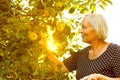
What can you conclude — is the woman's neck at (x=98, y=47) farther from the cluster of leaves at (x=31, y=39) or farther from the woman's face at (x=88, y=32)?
the cluster of leaves at (x=31, y=39)

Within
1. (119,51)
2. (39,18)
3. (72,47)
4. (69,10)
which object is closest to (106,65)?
(119,51)

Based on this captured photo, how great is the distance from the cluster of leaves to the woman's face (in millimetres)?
258

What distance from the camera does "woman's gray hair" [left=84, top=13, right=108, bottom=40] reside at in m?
2.66

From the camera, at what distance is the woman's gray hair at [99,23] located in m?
2.66

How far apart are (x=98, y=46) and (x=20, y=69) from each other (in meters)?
0.84

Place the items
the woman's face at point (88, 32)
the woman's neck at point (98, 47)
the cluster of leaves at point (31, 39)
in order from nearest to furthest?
the cluster of leaves at point (31, 39), the woman's face at point (88, 32), the woman's neck at point (98, 47)

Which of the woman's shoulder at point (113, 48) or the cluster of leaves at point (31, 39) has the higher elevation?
the cluster of leaves at point (31, 39)

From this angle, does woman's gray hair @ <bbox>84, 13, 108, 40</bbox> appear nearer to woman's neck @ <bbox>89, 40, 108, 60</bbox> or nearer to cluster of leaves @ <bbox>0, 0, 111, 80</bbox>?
woman's neck @ <bbox>89, 40, 108, 60</bbox>

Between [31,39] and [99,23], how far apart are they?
724 mm

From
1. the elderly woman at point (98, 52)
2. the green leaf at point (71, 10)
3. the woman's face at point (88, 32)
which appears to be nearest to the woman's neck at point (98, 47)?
the elderly woman at point (98, 52)

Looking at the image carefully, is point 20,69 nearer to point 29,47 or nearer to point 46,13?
point 29,47

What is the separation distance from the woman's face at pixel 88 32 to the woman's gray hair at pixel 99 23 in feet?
0.10

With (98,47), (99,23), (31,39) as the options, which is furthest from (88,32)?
(31,39)

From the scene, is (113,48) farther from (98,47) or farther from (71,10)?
(71,10)
